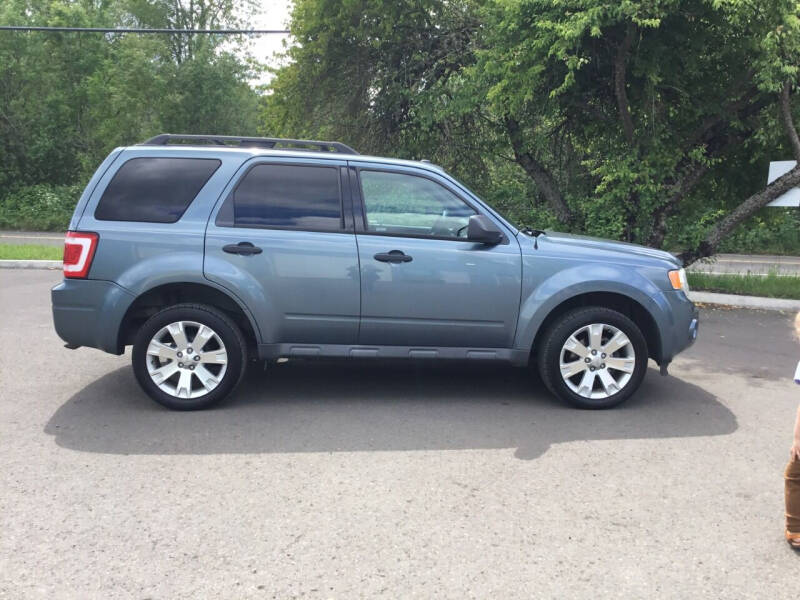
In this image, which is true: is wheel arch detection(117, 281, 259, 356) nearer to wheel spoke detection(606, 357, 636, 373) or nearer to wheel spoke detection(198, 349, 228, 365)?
wheel spoke detection(198, 349, 228, 365)

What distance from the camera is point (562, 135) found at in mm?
12453

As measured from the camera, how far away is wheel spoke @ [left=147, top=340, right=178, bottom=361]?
16.0ft

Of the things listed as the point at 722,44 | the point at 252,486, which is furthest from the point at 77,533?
the point at 722,44

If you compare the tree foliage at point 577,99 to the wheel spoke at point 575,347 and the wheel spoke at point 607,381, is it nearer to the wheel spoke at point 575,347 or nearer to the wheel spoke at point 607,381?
the wheel spoke at point 575,347

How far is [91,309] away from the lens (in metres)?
→ 4.88

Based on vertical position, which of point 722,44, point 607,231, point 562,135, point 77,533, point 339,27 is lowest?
point 77,533

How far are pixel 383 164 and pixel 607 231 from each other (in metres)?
6.68

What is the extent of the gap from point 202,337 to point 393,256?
58.6 inches

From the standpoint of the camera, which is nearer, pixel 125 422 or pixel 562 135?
pixel 125 422

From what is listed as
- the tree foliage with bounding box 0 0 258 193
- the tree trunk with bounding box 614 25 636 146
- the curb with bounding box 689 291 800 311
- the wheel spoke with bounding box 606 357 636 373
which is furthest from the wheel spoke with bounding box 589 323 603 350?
the tree foliage with bounding box 0 0 258 193

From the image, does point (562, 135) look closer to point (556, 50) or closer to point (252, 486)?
point (556, 50)

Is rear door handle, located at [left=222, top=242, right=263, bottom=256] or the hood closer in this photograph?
rear door handle, located at [left=222, top=242, right=263, bottom=256]

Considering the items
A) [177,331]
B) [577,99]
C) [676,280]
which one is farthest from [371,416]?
[577,99]

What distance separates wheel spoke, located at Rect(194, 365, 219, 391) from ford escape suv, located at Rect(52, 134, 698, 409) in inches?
0.6
